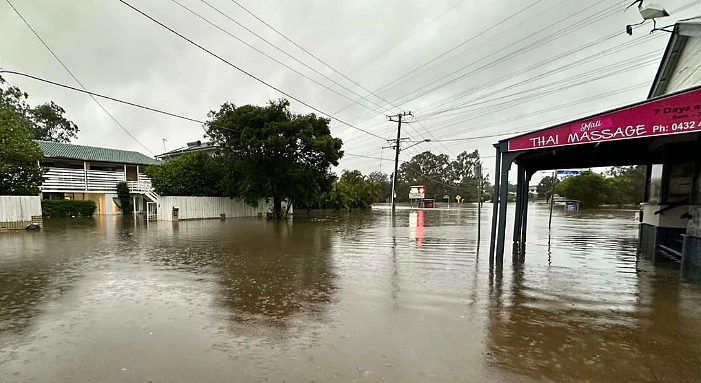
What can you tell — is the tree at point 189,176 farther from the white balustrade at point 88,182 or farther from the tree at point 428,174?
the tree at point 428,174

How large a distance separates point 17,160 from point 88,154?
573 inches

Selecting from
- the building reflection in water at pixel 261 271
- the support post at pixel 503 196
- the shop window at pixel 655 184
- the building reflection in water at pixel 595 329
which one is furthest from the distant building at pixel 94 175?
the shop window at pixel 655 184

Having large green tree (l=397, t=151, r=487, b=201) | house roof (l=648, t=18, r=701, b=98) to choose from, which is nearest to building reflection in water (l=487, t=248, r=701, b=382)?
house roof (l=648, t=18, r=701, b=98)

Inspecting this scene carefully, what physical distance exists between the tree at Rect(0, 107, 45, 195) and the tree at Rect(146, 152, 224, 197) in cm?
740

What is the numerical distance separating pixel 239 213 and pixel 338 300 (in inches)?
1018

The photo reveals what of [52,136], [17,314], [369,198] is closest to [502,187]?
[17,314]

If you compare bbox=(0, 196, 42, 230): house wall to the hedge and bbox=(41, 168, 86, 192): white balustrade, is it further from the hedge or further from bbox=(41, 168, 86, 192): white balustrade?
bbox=(41, 168, 86, 192): white balustrade

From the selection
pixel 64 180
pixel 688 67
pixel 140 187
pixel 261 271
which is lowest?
pixel 261 271

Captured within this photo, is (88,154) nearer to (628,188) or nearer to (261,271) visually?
(261,271)

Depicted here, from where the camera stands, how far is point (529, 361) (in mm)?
3494

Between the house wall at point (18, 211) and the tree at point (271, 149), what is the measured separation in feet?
37.1

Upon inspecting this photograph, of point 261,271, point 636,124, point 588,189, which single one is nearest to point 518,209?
point 636,124

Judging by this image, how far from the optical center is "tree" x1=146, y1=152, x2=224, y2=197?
2594 cm

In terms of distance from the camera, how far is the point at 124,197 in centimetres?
3044
